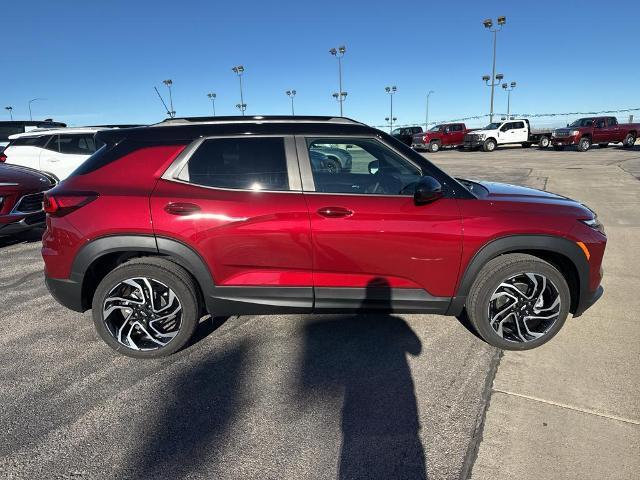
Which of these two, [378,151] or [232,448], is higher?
[378,151]

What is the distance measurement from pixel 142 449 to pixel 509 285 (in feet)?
8.56

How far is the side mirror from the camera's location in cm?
273

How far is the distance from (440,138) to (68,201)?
1200 inches

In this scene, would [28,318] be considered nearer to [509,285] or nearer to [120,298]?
[120,298]

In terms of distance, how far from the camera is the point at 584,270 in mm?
3010

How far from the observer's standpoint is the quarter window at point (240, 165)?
293 cm

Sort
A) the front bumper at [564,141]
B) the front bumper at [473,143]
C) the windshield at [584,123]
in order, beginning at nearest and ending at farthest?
the front bumper at [564,141] < the windshield at [584,123] < the front bumper at [473,143]

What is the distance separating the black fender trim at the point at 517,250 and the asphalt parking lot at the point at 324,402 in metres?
0.51

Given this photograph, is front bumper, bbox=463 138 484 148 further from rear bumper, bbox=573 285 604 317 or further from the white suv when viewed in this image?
rear bumper, bbox=573 285 604 317

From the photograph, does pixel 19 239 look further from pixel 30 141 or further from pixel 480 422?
pixel 480 422

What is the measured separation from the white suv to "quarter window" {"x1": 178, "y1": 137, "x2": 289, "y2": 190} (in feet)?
24.1

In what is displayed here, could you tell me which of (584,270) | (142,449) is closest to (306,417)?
(142,449)

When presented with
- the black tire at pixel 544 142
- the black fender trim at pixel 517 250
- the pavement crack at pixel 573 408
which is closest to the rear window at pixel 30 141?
the black fender trim at pixel 517 250

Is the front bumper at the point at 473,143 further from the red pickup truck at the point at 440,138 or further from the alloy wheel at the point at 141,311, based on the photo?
the alloy wheel at the point at 141,311
